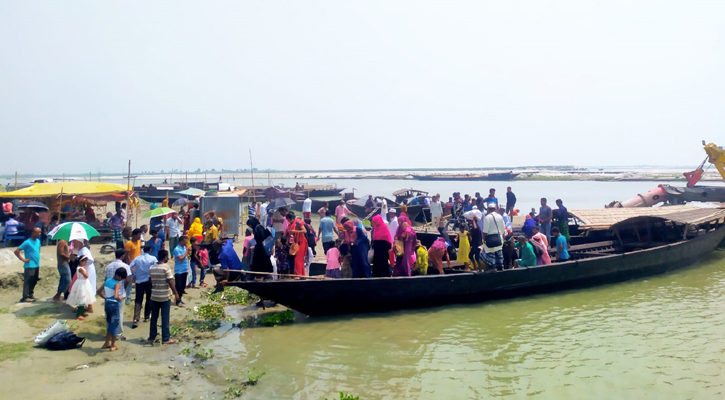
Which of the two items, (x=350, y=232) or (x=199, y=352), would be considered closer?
(x=199, y=352)

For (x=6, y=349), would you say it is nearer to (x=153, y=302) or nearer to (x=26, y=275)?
(x=153, y=302)

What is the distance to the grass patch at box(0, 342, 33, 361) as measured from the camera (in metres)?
5.86

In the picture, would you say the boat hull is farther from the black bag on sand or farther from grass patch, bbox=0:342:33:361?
grass patch, bbox=0:342:33:361

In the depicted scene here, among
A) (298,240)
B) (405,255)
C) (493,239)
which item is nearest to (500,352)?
(405,255)

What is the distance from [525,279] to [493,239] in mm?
1313

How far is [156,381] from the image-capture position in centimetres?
573

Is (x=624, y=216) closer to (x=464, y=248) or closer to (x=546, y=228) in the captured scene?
(x=546, y=228)

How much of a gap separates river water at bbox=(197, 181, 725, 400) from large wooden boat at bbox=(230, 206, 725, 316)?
256 mm

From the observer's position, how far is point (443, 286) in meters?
9.24

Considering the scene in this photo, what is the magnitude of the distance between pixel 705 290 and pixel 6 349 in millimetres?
13640

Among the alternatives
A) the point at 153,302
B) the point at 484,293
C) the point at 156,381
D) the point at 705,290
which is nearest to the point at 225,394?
the point at 156,381

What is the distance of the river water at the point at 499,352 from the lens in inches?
242

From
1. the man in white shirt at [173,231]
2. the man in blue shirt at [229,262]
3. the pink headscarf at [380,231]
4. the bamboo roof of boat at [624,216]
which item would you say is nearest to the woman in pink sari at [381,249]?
the pink headscarf at [380,231]

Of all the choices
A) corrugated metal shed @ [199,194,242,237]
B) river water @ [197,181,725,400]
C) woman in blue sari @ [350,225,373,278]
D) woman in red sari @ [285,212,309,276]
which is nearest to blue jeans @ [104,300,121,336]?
river water @ [197,181,725,400]
